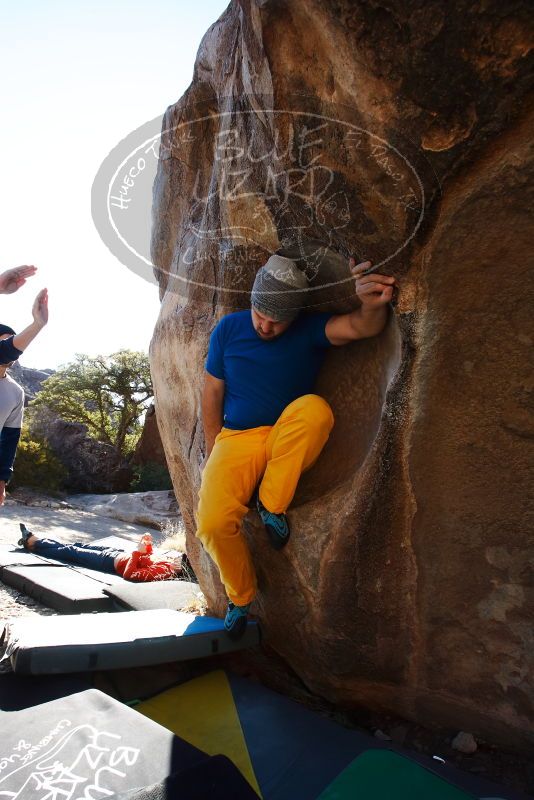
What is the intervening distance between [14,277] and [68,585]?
7.77ft

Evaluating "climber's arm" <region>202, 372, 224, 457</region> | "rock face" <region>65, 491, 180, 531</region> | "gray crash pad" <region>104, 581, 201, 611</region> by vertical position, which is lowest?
"rock face" <region>65, 491, 180, 531</region>

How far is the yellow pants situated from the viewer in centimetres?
273

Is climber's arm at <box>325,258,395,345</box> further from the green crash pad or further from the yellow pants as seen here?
the green crash pad

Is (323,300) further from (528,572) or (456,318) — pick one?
(528,572)

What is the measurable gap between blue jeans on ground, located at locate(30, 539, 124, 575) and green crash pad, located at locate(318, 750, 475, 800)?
398cm

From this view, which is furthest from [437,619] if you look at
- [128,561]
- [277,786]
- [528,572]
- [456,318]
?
[128,561]

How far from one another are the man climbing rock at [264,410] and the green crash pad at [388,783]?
100cm

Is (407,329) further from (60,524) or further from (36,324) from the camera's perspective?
(60,524)

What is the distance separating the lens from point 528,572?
93.8 inches

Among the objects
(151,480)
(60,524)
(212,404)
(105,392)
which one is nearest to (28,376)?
(105,392)

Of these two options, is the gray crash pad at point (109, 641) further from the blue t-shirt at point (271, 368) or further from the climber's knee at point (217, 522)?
the blue t-shirt at point (271, 368)

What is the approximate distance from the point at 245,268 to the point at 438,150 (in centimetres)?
155

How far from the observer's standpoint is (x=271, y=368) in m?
2.93

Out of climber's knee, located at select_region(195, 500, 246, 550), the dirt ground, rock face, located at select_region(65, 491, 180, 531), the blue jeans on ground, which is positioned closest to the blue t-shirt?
climber's knee, located at select_region(195, 500, 246, 550)
